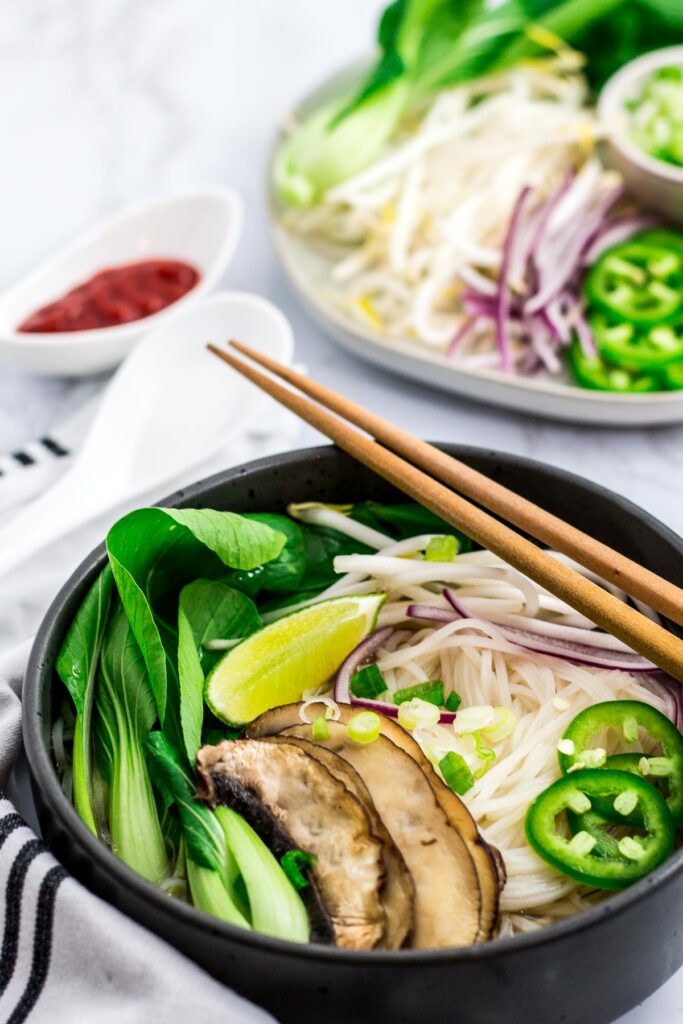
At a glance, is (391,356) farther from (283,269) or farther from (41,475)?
(41,475)

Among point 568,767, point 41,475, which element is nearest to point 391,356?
point 41,475

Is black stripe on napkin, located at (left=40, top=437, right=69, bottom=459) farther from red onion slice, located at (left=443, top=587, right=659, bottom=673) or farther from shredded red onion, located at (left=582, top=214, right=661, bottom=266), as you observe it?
shredded red onion, located at (left=582, top=214, right=661, bottom=266)

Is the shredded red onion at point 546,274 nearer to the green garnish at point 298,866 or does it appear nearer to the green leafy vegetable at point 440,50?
the green leafy vegetable at point 440,50

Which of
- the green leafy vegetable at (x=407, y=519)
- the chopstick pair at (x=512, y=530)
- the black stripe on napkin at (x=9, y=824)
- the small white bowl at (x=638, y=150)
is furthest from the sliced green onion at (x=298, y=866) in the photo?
the small white bowl at (x=638, y=150)

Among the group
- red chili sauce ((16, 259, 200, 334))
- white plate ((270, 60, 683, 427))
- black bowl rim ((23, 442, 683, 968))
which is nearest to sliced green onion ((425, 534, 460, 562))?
black bowl rim ((23, 442, 683, 968))

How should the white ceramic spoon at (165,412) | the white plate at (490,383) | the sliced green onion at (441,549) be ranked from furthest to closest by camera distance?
the white plate at (490,383) < the white ceramic spoon at (165,412) < the sliced green onion at (441,549)

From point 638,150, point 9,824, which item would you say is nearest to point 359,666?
point 9,824
